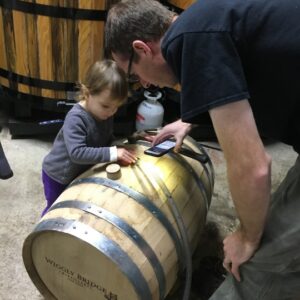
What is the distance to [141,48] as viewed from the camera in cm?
110

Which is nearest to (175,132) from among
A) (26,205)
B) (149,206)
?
(149,206)

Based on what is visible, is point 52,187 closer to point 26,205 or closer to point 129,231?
point 26,205

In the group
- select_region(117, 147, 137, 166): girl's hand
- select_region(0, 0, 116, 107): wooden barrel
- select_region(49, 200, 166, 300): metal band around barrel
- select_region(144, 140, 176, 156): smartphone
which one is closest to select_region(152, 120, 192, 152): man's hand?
select_region(144, 140, 176, 156): smartphone

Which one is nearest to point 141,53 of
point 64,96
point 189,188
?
point 189,188

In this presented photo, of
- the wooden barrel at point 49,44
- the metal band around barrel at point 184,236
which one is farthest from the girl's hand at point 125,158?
the wooden barrel at point 49,44

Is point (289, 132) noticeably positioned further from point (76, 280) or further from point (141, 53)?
point (76, 280)

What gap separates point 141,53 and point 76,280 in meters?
0.80

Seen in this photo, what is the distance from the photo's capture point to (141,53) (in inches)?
43.8

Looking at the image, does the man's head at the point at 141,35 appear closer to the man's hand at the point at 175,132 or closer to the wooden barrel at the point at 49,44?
the man's hand at the point at 175,132

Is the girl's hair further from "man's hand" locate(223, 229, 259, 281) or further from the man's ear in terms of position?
"man's hand" locate(223, 229, 259, 281)

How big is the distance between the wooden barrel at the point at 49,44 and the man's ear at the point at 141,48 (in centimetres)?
106

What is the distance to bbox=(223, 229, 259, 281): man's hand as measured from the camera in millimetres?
1125

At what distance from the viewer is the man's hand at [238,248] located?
112 centimetres

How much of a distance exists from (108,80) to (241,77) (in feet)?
2.39
